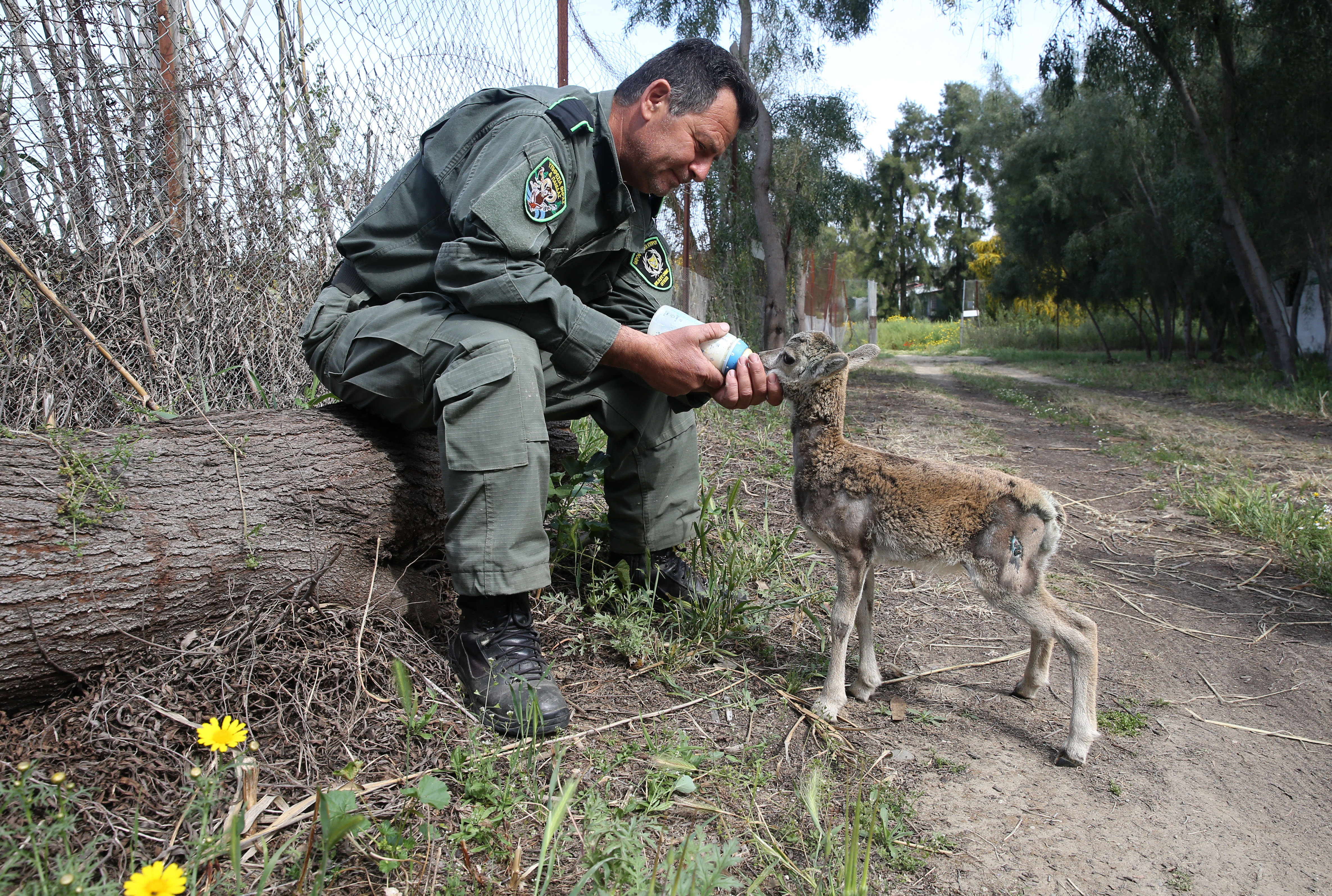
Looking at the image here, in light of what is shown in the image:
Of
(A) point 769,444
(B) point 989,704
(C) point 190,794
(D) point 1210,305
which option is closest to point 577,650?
(C) point 190,794

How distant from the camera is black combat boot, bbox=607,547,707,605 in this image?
335 cm

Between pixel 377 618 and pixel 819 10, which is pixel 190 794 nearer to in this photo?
pixel 377 618

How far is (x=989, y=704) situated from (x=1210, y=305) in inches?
950

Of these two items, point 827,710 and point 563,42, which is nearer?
point 827,710

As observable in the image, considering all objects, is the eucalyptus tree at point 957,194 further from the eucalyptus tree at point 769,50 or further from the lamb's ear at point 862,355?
the lamb's ear at point 862,355

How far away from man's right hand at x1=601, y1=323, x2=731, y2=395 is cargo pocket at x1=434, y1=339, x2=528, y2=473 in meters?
0.42

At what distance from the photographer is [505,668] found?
8.24ft

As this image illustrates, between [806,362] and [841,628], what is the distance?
3.38 feet

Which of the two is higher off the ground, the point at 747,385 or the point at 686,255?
the point at 686,255

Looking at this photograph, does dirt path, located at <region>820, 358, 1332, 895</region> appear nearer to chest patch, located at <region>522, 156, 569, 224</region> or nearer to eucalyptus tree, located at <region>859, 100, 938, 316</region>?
chest patch, located at <region>522, 156, 569, 224</region>

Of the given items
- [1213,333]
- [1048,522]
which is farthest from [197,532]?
[1213,333]

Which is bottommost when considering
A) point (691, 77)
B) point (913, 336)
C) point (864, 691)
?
point (864, 691)

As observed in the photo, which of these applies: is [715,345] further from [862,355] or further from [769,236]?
[769,236]

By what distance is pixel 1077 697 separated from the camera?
2590 millimetres
